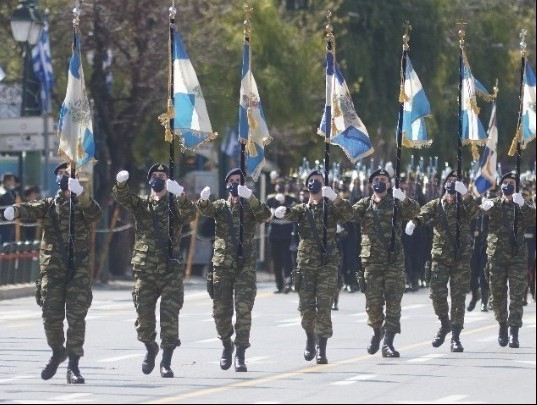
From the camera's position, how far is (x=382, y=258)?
19281 mm

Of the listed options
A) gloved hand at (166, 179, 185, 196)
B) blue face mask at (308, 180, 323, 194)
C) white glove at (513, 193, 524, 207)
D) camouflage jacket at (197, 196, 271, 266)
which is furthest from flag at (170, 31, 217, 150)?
white glove at (513, 193, 524, 207)

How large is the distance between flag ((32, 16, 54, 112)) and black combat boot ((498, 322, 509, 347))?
11195 mm

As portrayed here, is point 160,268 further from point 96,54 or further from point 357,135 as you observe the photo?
point 96,54

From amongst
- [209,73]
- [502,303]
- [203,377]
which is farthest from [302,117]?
[203,377]

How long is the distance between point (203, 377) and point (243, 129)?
9.79ft

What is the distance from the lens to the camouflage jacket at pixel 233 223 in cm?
1752

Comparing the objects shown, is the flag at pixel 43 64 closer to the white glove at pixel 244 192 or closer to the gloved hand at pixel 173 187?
the white glove at pixel 244 192

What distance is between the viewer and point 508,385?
16.6m

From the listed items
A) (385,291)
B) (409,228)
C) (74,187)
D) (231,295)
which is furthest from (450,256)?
(74,187)

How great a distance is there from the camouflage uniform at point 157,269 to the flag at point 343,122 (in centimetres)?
336

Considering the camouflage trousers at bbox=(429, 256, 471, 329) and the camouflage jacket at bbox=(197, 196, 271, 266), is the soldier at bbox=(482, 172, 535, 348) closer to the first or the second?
the camouflage trousers at bbox=(429, 256, 471, 329)

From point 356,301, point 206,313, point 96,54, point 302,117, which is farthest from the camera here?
point 302,117

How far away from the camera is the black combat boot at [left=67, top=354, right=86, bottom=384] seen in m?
16.1

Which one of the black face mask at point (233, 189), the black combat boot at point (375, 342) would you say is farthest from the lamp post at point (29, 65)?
the black face mask at point (233, 189)
